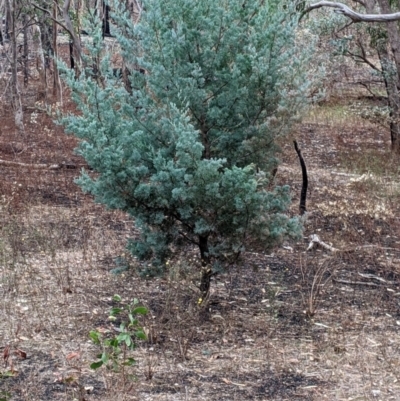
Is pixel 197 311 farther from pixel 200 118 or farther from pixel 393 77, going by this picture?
pixel 393 77

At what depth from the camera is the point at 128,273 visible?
709 centimetres

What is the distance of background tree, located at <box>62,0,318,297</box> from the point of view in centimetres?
548

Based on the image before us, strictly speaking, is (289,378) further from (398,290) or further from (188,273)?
(398,290)

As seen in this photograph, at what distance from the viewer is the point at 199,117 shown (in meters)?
5.85

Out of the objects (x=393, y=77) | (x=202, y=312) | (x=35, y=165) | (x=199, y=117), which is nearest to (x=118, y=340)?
(x=202, y=312)

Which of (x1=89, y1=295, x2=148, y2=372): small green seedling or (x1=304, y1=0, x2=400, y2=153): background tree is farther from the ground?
(x1=304, y1=0, x2=400, y2=153): background tree

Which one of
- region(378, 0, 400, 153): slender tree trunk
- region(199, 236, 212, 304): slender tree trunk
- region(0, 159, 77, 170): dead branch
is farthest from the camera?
region(378, 0, 400, 153): slender tree trunk

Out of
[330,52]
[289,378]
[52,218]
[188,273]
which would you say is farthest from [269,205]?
[330,52]

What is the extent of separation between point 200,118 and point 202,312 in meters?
1.50

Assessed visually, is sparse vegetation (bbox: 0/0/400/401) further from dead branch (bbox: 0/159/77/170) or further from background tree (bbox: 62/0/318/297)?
dead branch (bbox: 0/159/77/170)

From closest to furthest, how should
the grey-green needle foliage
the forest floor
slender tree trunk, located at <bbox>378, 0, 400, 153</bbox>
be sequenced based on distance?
1. the forest floor
2. the grey-green needle foliage
3. slender tree trunk, located at <bbox>378, 0, 400, 153</bbox>

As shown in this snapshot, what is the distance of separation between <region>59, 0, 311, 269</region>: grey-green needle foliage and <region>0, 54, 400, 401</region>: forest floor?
1.38 ft

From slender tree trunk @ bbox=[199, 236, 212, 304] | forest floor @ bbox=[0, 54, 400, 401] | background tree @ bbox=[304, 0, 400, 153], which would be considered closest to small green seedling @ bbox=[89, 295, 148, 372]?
forest floor @ bbox=[0, 54, 400, 401]

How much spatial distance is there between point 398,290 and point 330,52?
28.8ft
